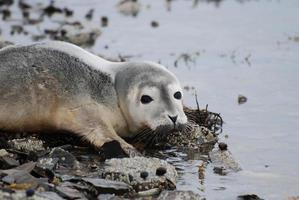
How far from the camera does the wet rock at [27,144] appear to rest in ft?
25.8

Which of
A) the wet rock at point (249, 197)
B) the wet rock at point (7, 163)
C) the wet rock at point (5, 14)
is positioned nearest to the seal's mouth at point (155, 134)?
the wet rock at point (249, 197)

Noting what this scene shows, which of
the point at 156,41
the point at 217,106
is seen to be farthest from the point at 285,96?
the point at 156,41

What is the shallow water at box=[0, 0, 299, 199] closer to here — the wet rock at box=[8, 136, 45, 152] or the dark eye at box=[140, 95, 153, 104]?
the dark eye at box=[140, 95, 153, 104]

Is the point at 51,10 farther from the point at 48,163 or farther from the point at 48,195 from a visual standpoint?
the point at 48,195

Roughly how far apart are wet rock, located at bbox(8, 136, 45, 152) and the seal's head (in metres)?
0.88

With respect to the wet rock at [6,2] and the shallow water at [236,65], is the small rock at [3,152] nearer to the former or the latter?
the shallow water at [236,65]

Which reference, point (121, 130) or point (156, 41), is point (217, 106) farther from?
point (156, 41)

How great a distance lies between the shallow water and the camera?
7.77 m

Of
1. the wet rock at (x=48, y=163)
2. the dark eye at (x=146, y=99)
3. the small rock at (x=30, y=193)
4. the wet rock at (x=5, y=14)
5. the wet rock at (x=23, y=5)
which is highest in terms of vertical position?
the wet rock at (x=23, y=5)

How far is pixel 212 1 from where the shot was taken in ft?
61.4

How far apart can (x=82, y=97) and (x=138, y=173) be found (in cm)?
146

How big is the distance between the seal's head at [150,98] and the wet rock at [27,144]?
88 cm

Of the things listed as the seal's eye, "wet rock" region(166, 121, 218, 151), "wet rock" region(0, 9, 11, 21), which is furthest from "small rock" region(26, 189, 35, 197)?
"wet rock" region(0, 9, 11, 21)

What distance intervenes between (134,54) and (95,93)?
4899 mm
